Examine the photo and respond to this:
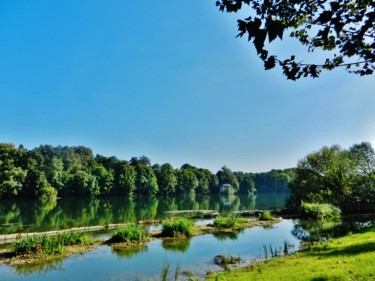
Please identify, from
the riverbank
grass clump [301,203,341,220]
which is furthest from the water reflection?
grass clump [301,203,341,220]

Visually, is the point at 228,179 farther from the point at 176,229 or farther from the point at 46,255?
the point at 46,255

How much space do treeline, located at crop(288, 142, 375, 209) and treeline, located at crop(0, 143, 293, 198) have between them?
2419 inches

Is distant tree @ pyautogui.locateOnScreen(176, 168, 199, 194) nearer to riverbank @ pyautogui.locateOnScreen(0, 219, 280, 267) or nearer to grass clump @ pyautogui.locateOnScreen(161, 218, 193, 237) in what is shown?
riverbank @ pyautogui.locateOnScreen(0, 219, 280, 267)

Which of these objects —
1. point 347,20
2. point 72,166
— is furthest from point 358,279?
point 72,166

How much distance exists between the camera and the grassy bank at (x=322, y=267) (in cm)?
1039

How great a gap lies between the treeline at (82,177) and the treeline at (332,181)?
61.4 m

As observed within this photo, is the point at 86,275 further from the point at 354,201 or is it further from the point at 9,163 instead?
the point at 9,163

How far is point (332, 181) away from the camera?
40656 mm

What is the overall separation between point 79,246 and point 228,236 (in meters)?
12.4

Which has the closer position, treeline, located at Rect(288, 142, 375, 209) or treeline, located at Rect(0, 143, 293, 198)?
treeline, located at Rect(288, 142, 375, 209)

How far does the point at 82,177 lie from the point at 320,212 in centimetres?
6943

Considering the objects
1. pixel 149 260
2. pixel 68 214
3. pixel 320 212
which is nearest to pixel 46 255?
pixel 149 260

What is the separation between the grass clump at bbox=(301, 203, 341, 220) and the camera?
127ft

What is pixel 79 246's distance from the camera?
66.4ft
